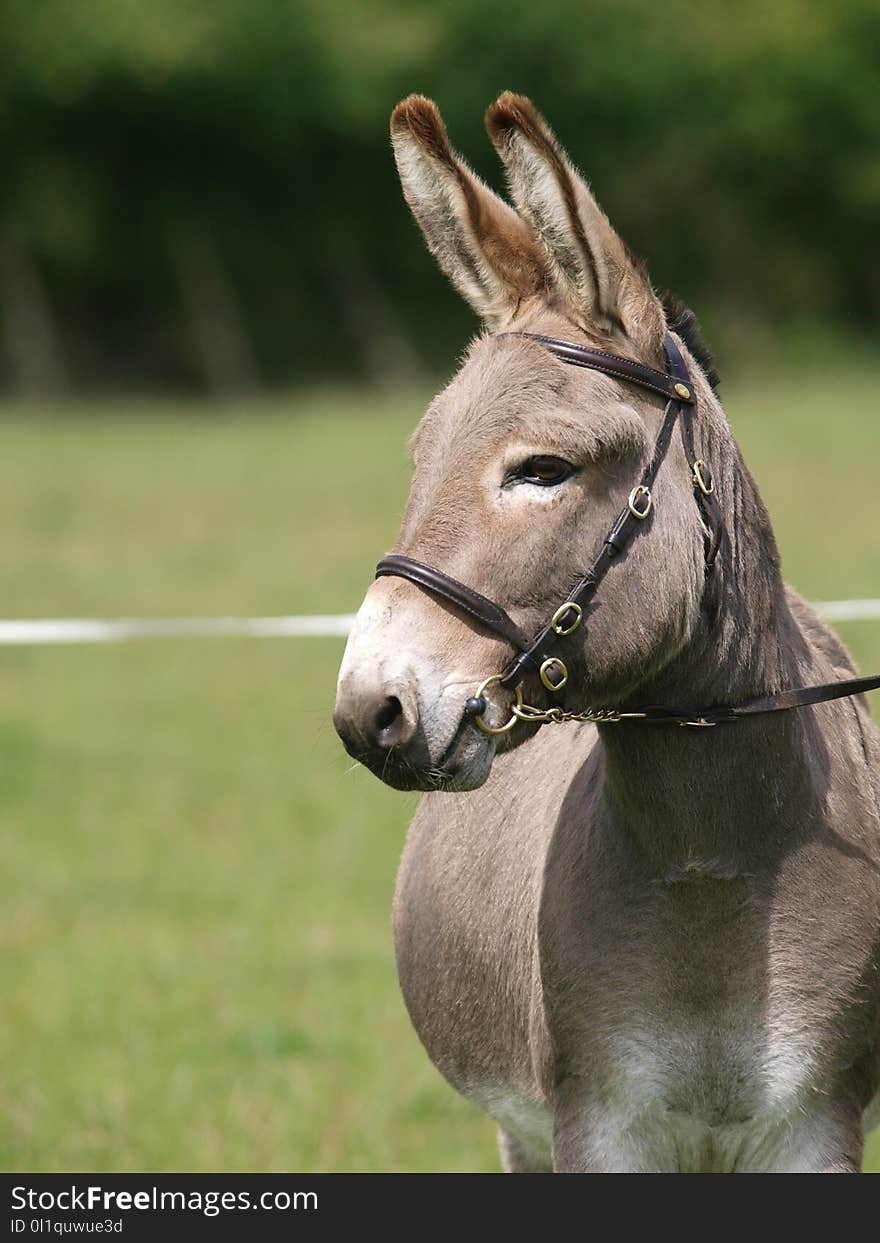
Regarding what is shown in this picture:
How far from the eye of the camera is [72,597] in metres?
14.6

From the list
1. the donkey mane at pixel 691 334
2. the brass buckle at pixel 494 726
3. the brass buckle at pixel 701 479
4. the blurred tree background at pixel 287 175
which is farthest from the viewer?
the blurred tree background at pixel 287 175

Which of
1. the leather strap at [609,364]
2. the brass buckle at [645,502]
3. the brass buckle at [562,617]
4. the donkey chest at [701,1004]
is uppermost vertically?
the leather strap at [609,364]

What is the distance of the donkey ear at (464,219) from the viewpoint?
2996 millimetres

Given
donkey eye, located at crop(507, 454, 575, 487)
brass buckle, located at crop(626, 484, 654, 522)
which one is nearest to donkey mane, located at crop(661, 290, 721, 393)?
brass buckle, located at crop(626, 484, 654, 522)

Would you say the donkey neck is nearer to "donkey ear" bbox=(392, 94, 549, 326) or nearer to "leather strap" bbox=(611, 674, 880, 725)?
"leather strap" bbox=(611, 674, 880, 725)

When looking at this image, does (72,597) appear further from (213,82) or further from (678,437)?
(213,82)

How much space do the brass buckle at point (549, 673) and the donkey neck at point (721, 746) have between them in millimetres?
278

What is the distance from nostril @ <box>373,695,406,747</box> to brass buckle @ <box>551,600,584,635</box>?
339mm

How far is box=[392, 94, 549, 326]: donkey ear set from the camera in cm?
300

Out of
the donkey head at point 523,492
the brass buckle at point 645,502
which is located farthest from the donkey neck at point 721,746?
the brass buckle at point 645,502

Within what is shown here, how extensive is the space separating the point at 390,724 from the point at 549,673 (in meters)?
0.32

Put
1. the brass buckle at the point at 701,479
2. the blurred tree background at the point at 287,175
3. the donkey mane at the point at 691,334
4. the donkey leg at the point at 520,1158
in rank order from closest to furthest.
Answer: the brass buckle at the point at 701,479 → the donkey mane at the point at 691,334 → the donkey leg at the point at 520,1158 → the blurred tree background at the point at 287,175

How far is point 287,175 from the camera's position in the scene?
35.5 m

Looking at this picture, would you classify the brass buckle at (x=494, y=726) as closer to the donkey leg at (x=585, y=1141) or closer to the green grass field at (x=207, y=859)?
the green grass field at (x=207, y=859)
